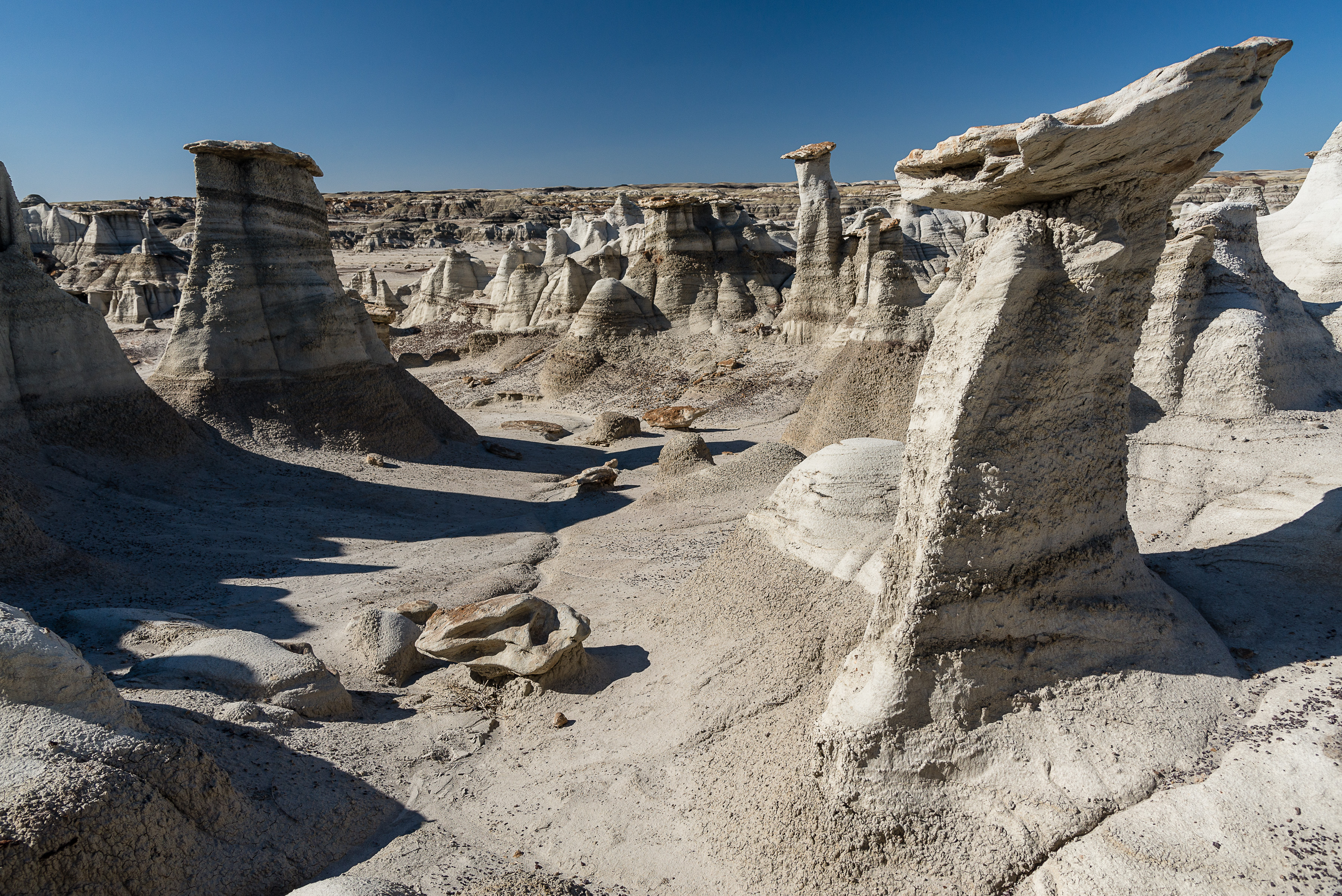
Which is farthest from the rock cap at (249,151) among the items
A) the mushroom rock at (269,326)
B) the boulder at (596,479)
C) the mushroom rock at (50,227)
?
the mushroom rock at (50,227)

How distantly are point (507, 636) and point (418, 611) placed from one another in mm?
1153

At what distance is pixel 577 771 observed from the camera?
364 cm

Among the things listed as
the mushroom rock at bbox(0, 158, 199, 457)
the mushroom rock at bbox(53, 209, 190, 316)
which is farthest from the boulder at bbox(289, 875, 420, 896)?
the mushroom rock at bbox(53, 209, 190, 316)

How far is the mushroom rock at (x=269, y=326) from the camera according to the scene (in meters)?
9.27

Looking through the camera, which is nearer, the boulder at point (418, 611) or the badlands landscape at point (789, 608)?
the badlands landscape at point (789, 608)

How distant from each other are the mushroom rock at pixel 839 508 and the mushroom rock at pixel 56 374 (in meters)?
6.67

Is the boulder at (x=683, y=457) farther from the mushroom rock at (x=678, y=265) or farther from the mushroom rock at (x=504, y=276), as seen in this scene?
the mushroom rock at (x=504, y=276)

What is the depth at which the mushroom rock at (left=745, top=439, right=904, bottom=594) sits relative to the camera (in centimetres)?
445

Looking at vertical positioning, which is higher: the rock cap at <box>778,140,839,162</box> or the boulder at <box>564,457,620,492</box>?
the rock cap at <box>778,140,839,162</box>

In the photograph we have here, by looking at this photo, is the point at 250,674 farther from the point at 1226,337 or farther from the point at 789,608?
the point at 1226,337

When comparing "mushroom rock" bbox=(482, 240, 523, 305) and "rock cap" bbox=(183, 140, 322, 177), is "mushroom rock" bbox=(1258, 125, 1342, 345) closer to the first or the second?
"rock cap" bbox=(183, 140, 322, 177)

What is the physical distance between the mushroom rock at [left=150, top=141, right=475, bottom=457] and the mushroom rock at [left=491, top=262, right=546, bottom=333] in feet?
32.3

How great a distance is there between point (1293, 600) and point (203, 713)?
4.71 meters

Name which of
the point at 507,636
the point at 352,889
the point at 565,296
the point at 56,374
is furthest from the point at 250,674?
the point at 565,296
